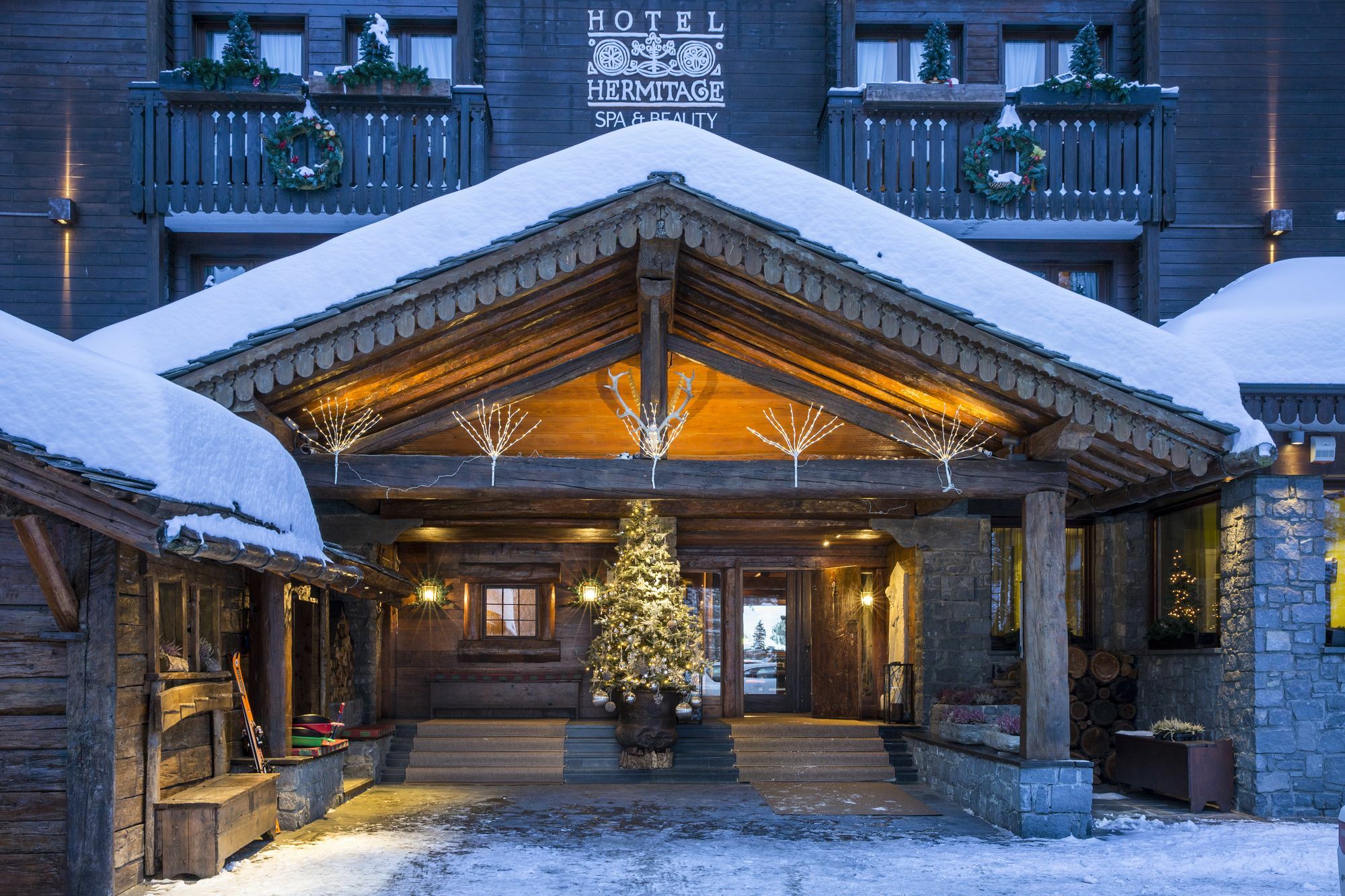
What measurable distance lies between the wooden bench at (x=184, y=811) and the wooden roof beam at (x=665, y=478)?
2230 mm

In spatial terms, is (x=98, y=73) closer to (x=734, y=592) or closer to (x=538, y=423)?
(x=538, y=423)

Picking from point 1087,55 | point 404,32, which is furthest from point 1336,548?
point 404,32

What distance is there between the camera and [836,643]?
19594 millimetres

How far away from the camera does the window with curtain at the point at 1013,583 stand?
629 inches

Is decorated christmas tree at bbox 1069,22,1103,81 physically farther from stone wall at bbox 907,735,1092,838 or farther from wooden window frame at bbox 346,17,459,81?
stone wall at bbox 907,735,1092,838

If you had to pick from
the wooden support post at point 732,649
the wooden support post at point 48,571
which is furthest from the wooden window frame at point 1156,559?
the wooden support post at point 48,571

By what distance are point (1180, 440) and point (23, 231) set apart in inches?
518

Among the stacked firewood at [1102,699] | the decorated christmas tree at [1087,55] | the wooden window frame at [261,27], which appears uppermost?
the wooden window frame at [261,27]

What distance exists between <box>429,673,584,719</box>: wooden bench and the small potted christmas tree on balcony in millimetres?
2818

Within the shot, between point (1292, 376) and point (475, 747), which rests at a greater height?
point (1292, 376)

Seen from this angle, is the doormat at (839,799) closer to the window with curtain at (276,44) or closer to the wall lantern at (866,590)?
the wall lantern at (866,590)

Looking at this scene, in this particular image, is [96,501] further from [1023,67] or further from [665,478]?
[1023,67]

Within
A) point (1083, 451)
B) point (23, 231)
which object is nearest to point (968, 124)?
point (1083, 451)

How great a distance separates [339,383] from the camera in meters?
10.2
